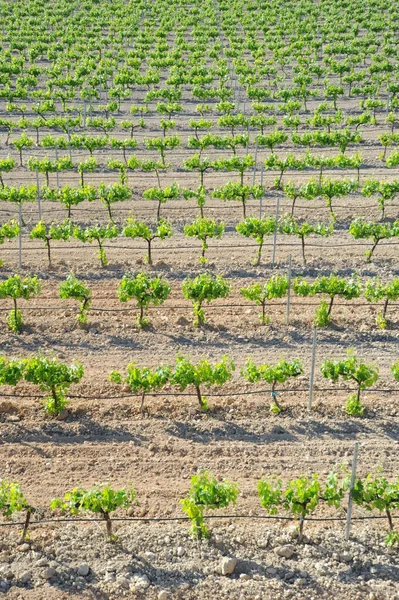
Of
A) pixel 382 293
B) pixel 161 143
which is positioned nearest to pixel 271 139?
pixel 161 143

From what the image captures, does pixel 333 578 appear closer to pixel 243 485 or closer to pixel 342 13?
pixel 243 485

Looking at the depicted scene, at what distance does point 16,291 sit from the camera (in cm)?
1797

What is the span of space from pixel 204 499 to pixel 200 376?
3.44m

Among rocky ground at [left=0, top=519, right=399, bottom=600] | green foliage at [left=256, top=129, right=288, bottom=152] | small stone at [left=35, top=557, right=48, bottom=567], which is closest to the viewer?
rocky ground at [left=0, top=519, right=399, bottom=600]

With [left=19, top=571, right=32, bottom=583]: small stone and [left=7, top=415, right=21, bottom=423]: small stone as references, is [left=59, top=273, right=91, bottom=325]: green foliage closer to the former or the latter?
[left=7, top=415, right=21, bottom=423]: small stone

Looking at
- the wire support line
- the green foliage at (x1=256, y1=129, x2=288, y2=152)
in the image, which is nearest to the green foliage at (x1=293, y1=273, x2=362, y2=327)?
the wire support line

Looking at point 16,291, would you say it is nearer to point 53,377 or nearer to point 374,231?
point 53,377

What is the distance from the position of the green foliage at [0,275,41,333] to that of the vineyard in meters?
0.07

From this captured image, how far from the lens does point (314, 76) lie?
44312mm

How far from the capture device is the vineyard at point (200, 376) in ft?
39.1

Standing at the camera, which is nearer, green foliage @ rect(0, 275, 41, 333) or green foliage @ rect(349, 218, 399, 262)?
green foliage @ rect(0, 275, 41, 333)

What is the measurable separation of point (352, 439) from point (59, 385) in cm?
561

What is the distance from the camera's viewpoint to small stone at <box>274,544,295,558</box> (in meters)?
11.9

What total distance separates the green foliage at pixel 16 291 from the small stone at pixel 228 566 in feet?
28.4
